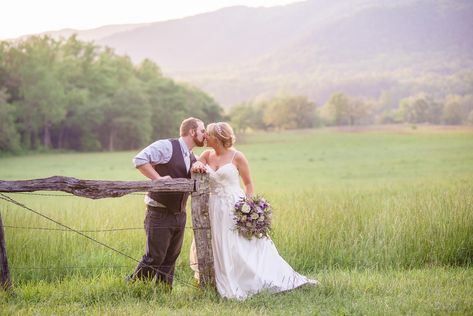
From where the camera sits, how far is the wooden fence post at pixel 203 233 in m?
6.29

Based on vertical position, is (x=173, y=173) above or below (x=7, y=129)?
below

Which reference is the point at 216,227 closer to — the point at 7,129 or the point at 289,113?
the point at 7,129

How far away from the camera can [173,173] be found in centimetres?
646

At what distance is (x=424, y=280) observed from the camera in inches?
284

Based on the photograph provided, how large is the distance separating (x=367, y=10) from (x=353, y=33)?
434 cm

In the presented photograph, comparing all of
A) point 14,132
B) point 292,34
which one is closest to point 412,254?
point 14,132

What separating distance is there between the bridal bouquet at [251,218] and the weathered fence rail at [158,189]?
1.13ft

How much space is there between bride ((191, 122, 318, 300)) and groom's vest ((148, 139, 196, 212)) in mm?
256

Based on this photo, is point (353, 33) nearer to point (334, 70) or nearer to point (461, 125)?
point (334, 70)

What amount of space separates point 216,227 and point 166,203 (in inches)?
24.2

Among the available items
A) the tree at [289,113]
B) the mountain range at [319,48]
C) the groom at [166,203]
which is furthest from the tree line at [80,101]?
the groom at [166,203]

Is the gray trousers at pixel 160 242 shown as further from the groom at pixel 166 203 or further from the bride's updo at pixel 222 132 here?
the bride's updo at pixel 222 132

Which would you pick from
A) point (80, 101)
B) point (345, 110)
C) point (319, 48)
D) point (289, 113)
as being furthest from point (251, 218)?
point (319, 48)

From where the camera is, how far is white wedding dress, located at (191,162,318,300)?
643 cm
